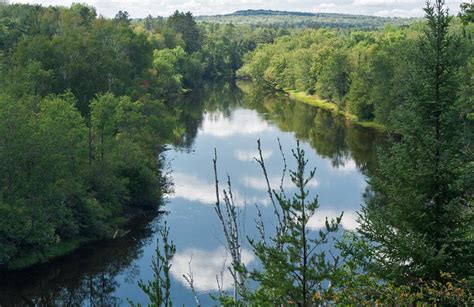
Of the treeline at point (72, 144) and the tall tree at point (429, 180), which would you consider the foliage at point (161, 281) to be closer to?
the tall tree at point (429, 180)

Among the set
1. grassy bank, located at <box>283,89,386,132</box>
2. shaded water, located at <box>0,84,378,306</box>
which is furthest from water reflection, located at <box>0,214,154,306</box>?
→ grassy bank, located at <box>283,89,386,132</box>

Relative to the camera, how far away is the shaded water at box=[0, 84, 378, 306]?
1150 inches

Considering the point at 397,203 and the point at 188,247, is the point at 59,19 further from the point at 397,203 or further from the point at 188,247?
the point at 397,203

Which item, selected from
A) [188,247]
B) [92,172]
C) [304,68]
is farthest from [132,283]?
[304,68]

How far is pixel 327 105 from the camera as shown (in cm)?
8731

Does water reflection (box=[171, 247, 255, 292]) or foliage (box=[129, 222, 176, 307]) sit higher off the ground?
foliage (box=[129, 222, 176, 307])

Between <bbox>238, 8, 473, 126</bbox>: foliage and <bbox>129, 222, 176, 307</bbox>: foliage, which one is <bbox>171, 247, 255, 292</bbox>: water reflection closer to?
<bbox>238, 8, 473, 126</bbox>: foliage

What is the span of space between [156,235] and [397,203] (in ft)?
76.7

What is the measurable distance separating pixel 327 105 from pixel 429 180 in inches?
2920

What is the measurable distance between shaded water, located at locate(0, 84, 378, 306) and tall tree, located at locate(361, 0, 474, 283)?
11.2ft

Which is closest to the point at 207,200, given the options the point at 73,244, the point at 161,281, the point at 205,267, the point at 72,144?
the point at 72,144

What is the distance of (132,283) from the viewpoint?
3025cm

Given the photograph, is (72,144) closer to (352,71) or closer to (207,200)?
(207,200)

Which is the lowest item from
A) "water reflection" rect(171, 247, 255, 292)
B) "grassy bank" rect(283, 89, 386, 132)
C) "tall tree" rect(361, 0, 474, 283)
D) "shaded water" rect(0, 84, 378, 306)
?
"water reflection" rect(171, 247, 255, 292)
